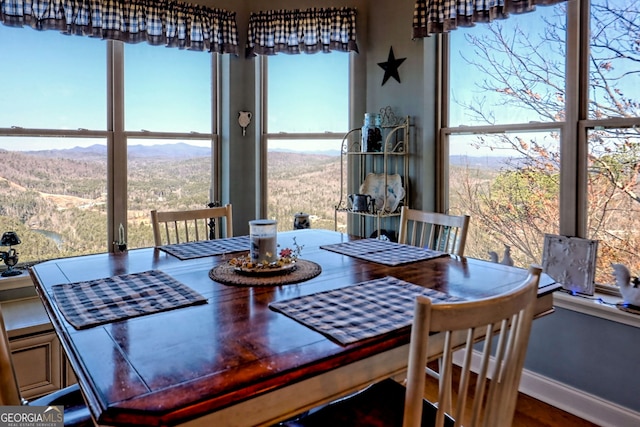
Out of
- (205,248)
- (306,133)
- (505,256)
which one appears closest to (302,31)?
(306,133)

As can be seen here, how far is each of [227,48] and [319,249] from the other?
1926 mm

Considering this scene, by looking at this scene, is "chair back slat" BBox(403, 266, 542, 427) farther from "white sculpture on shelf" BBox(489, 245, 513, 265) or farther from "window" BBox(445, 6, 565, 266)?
"window" BBox(445, 6, 565, 266)

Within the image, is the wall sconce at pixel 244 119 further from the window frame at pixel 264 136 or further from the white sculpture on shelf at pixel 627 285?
the white sculpture on shelf at pixel 627 285

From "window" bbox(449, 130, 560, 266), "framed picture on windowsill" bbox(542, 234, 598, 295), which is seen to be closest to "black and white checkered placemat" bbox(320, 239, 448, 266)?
"framed picture on windowsill" bbox(542, 234, 598, 295)

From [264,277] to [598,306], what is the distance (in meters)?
1.61

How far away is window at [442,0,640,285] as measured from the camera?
2230 mm

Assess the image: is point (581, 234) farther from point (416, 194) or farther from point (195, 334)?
point (195, 334)

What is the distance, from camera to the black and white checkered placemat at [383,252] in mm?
1875

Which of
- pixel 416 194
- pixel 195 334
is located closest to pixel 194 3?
pixel 416 194

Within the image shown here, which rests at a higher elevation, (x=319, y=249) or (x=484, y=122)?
(x=484, y=122)

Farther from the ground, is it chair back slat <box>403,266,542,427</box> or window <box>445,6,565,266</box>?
window <box>445,6,565,266</box>

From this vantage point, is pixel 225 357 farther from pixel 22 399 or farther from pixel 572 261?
pixel 572 261

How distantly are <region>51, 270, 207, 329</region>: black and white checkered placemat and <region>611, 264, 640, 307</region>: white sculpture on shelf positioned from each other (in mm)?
1889

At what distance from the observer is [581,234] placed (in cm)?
240
